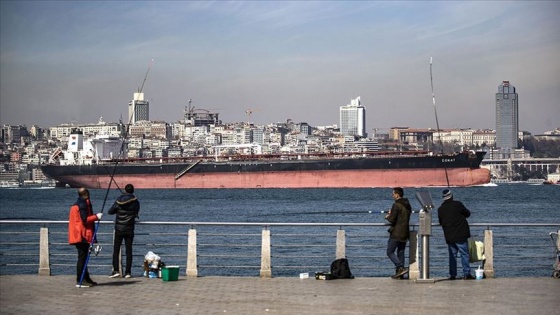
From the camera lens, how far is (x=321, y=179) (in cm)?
7781

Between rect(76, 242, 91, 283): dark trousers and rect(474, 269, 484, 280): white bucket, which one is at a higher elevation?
rect(76, 242, 91, 283): dark trousers

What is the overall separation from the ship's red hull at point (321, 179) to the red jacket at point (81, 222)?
62.8 m

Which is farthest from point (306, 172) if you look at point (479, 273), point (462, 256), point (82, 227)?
point (82, 227)

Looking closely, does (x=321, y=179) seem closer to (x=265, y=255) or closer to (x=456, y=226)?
(x=265, y=255)

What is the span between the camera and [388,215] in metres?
11.6

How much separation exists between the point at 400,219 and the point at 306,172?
66584 millimetres

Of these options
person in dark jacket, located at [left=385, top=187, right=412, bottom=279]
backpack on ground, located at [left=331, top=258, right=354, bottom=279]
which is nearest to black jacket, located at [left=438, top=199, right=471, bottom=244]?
person in dark jacket, located at [left=385, top=187, right=412, bottom=279]

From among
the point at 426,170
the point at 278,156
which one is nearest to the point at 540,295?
the point at 426,170

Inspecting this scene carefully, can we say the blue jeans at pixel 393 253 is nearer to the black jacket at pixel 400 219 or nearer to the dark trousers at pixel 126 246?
the black jacket at pixel 400 219

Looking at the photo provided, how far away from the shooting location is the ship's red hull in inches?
2943

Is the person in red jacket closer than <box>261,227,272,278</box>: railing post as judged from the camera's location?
Yes

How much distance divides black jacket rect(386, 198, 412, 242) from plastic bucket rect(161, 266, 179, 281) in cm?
271

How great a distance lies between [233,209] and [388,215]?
3976 cm

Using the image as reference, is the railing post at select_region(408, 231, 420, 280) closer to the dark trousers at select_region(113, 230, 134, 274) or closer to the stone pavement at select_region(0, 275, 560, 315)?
the stone pavement at select_region(0, 275, 560, 315)
